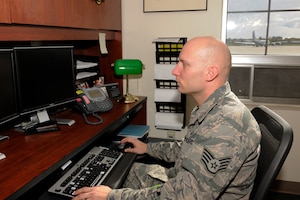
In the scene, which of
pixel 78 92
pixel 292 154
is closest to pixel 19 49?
pixel 78 92

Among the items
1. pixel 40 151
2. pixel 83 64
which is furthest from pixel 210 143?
pixel 83 64

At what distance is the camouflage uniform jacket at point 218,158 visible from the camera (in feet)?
3.04

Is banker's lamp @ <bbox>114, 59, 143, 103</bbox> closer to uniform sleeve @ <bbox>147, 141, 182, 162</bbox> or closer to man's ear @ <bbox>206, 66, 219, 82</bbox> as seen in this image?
uniform sleeve @ <bbox>147, 141, 182, 162</bbox>

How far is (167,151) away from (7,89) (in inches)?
33.6

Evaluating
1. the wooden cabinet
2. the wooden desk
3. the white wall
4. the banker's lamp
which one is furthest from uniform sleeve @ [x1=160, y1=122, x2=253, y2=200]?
the white wall

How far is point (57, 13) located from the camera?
1438mm

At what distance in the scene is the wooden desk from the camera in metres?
A: 0.97

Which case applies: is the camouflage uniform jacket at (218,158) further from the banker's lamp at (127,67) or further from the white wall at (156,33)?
the white wall at (156,33)

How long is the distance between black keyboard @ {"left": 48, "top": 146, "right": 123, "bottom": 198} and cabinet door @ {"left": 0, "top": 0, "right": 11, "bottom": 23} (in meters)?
0.70

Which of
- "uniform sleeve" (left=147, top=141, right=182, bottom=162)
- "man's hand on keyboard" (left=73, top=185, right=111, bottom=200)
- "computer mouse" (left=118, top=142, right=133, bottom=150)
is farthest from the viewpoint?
"computer mouse" (left=118, top=142, right=133, bottom=150)

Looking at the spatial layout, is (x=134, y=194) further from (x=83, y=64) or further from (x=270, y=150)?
→ (x=83, y=64)

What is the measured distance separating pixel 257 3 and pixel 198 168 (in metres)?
1.77

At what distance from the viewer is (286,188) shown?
2.34 m

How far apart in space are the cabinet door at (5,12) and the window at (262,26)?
1.62 m
